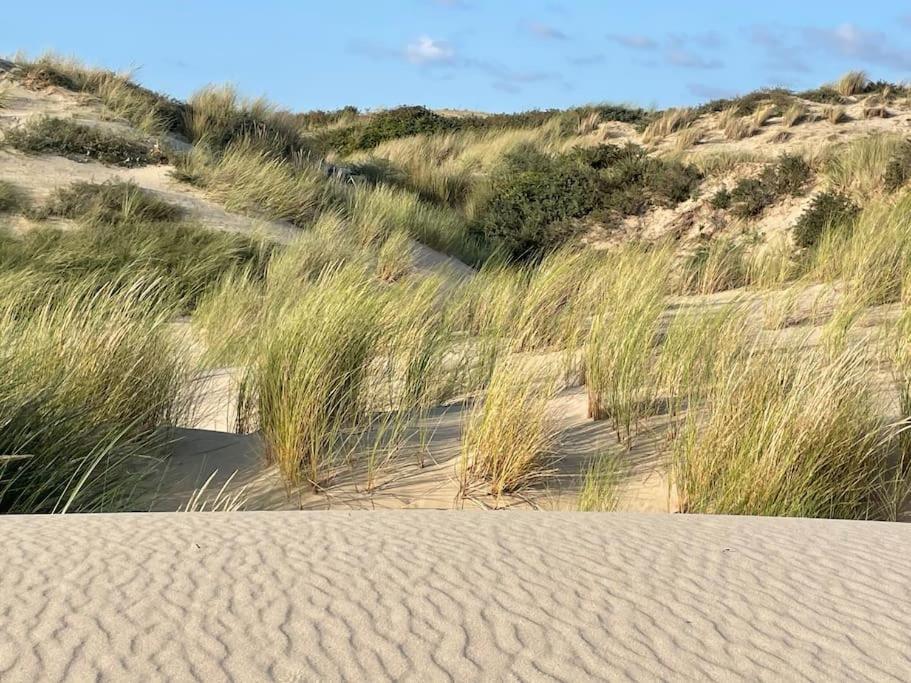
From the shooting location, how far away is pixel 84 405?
13.2ft

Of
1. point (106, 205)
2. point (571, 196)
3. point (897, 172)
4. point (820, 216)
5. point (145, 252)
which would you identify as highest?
point (571, 196)

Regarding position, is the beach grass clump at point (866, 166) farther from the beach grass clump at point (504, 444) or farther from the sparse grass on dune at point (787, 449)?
the beach grass clump at point (504, 444)

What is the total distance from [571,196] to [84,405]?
38.3 feet

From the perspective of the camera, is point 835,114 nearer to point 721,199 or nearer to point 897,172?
point 721,199

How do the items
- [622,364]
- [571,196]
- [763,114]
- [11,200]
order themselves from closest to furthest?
[622,364]
[11,200]
[571,196]
[763,114]

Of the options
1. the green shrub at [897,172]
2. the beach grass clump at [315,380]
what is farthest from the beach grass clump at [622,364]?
the green shrub at [897,172]

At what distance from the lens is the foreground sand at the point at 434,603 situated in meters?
1.24

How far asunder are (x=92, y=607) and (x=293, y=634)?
12.4 inches

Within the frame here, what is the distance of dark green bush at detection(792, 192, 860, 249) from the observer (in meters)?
10.8

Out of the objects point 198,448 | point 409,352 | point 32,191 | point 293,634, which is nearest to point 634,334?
point 409,352

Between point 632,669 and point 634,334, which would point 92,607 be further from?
point 634,334

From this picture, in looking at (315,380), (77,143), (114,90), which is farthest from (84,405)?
(114,90)

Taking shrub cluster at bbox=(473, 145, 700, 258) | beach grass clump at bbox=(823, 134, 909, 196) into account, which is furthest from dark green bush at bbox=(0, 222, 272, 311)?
beach grass clump at bbox=(823, 134, 909, 196)

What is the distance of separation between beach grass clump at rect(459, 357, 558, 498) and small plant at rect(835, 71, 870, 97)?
19.0 meters
